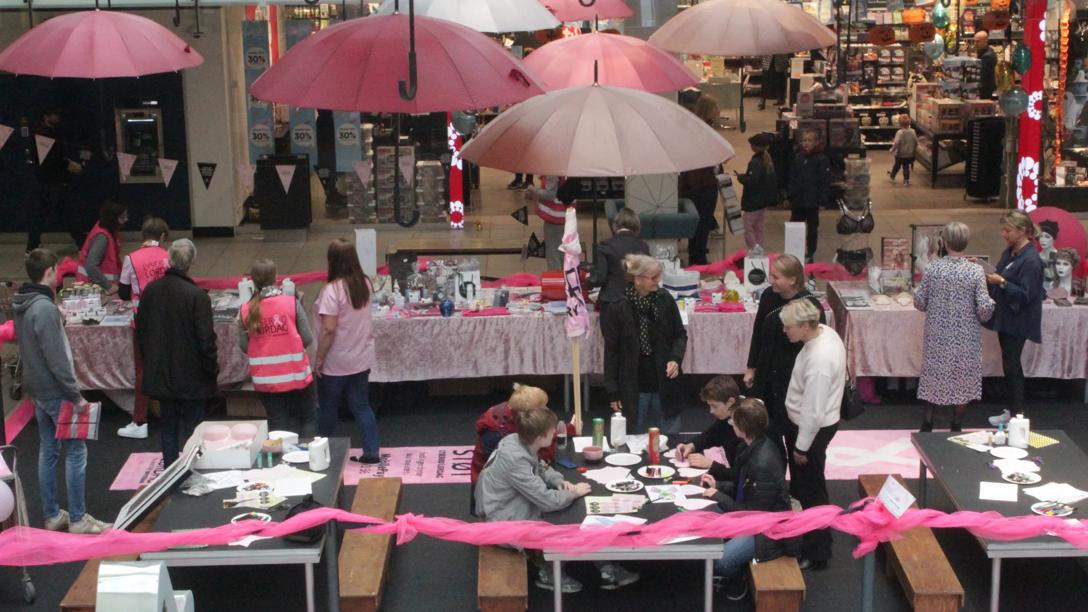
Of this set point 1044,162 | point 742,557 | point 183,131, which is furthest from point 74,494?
point 1044,162

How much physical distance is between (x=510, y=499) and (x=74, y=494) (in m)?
2.73

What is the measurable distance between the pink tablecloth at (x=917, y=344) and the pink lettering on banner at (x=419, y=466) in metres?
2.91

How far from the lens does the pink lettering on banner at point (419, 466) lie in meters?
9.32

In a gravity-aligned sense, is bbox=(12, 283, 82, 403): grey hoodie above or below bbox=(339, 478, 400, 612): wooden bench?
above

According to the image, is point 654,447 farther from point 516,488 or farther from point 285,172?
point 285,172

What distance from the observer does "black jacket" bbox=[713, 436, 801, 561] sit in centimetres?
717

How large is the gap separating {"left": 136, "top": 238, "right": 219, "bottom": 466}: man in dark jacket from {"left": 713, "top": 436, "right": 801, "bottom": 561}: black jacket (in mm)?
3321

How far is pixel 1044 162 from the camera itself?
1695 centimetres

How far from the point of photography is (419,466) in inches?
377

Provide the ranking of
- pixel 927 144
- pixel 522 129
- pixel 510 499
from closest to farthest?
pixel 510 499, pixel 522 129, pixel 927 144

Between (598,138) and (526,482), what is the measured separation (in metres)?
2.02

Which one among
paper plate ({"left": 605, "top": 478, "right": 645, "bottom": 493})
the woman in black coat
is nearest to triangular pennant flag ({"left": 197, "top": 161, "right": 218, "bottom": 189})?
the woman in black coat

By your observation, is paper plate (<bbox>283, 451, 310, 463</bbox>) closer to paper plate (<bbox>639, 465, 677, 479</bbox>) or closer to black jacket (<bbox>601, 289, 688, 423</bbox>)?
paper plate (<bbox>639, 465, 677, 479</bbox>)

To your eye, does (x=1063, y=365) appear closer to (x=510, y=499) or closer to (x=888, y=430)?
(x=888, y=430)
